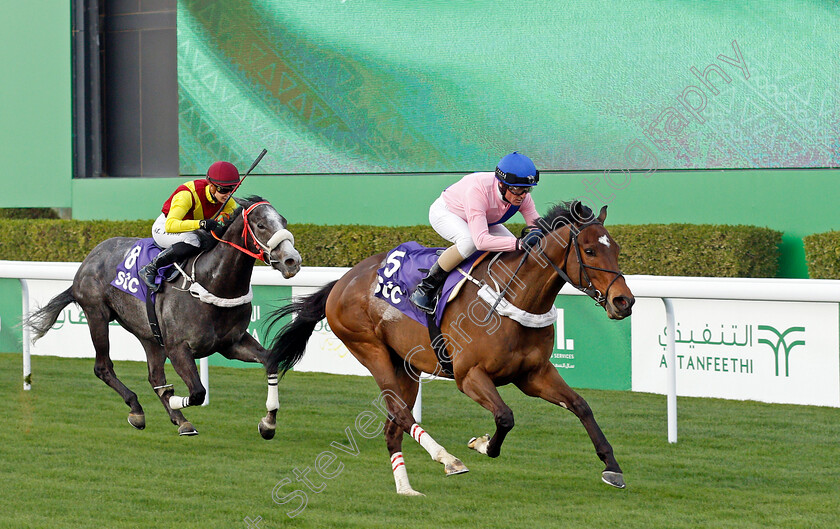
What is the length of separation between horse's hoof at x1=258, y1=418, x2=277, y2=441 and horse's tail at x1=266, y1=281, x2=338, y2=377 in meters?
0.28

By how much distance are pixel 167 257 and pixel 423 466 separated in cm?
177

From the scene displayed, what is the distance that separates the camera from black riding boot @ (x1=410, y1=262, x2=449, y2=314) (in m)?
4.51

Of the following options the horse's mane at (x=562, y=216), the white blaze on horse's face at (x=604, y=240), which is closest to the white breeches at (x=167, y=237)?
the horse's mane at (x=562, y=216)

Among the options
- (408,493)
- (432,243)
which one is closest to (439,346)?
(408,493)

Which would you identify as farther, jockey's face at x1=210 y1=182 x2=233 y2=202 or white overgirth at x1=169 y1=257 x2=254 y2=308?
jockey's face at x1=210 y1=182 x2=233 y2=202

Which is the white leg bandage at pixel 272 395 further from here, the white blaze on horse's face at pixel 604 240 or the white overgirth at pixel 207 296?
the white blaze on horse's face at pixel 604 240

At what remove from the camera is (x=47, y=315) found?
6.42 m

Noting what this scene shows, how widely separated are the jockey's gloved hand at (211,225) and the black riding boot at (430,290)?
1.37 m

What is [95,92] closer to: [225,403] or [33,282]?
[33,282]

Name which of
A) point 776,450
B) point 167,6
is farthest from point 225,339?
point 167,6

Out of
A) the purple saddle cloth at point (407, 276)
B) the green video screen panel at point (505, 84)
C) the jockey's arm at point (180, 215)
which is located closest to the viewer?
the purple saddle cloth at point (407, 276)

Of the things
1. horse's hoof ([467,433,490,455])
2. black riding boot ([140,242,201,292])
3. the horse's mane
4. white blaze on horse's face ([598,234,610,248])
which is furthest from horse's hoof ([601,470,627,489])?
black riding boot ([140,242,201,292])

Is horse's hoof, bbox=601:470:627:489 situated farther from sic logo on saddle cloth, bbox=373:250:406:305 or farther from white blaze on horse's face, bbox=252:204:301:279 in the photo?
white blaze on horse's face, bbox=252:204:301:279

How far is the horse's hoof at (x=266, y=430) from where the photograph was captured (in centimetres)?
538
